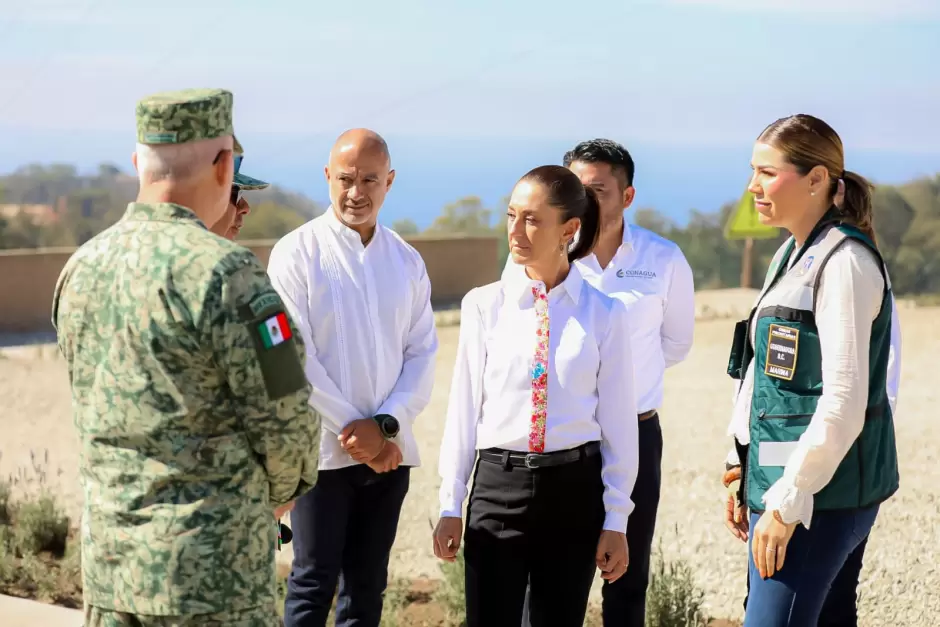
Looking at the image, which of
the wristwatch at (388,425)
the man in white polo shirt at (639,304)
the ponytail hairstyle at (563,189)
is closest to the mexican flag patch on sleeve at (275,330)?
the ponytail hairstyle at (563,189)

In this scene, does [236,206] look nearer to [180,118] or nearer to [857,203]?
[180,118]

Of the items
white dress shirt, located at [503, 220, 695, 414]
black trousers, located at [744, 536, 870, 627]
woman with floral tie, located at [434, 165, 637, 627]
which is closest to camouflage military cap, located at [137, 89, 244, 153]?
woman with floral tie, located at [434, 165, 637, 627]

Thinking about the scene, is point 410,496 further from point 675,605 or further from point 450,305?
point 450,305

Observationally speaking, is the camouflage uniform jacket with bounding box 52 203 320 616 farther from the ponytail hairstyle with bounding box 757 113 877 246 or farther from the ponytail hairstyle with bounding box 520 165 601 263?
the ponytail hairstyle with bounding box 757 113 877 246

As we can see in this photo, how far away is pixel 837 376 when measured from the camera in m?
2.80

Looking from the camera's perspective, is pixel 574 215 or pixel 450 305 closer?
pixel 574 215

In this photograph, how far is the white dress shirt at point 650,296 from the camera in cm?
417

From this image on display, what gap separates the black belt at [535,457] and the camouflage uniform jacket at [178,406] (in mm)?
811

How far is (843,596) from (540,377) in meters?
1.05

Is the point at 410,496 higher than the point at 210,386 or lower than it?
lower

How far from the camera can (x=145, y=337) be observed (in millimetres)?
2463

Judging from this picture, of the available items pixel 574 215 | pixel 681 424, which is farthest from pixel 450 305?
pixel 574 215

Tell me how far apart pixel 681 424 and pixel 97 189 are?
32385 mm

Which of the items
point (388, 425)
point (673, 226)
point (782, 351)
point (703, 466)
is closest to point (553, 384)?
point (782, 351)
